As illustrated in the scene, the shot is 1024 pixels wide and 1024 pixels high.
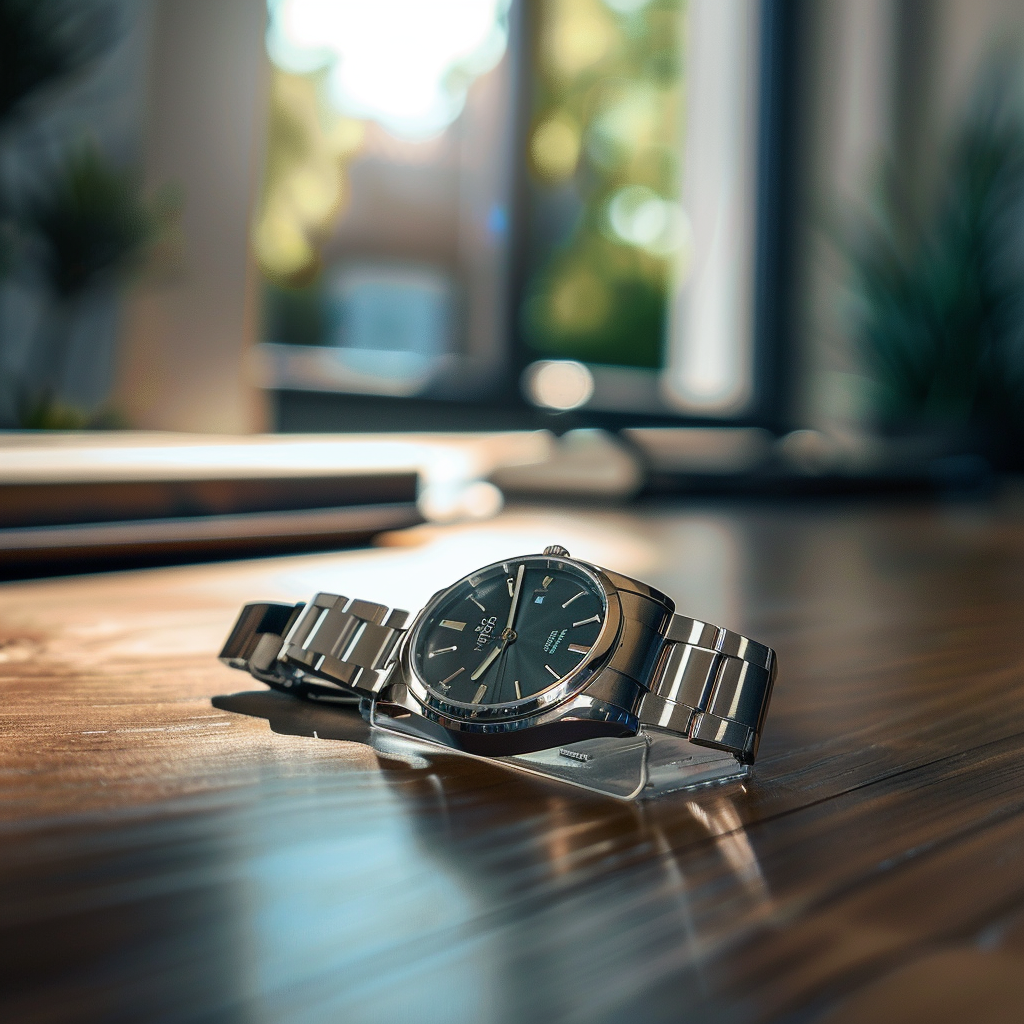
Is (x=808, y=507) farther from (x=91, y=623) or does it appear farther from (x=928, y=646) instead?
(x=91, y=623)

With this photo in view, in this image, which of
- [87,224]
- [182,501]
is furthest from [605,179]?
[182,501]

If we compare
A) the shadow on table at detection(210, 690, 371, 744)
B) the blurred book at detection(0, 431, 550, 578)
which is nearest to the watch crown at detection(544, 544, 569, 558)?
the shadow on table at detection(210, 690, 371, 744)

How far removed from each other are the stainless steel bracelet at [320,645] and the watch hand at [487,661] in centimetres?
4

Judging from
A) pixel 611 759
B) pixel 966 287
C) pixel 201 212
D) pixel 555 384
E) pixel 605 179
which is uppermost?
pixel 605 179

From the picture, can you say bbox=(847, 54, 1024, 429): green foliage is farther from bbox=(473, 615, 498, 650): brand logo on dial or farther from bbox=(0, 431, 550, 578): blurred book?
bbox=(473, 615, 498, 650): brand logo on dial

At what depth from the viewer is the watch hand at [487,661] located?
400 mm

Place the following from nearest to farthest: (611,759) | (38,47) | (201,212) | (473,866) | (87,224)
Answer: (473,866) → (611,759) → (38,47) → (87,224) → (201,212)

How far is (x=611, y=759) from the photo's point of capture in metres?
0.39

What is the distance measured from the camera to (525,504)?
5.86 feet

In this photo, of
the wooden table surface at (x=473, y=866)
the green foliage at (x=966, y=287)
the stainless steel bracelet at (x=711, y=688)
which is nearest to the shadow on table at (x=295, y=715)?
the wooden table surface at (x=473, y=866)

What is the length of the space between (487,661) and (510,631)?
0.6 inches

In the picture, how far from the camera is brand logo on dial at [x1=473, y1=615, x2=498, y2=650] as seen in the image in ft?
1.36

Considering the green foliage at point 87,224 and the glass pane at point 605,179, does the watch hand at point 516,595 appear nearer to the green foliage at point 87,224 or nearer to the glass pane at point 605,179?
the green foliage at point 87,224

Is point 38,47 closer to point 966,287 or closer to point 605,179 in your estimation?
point 605,179
